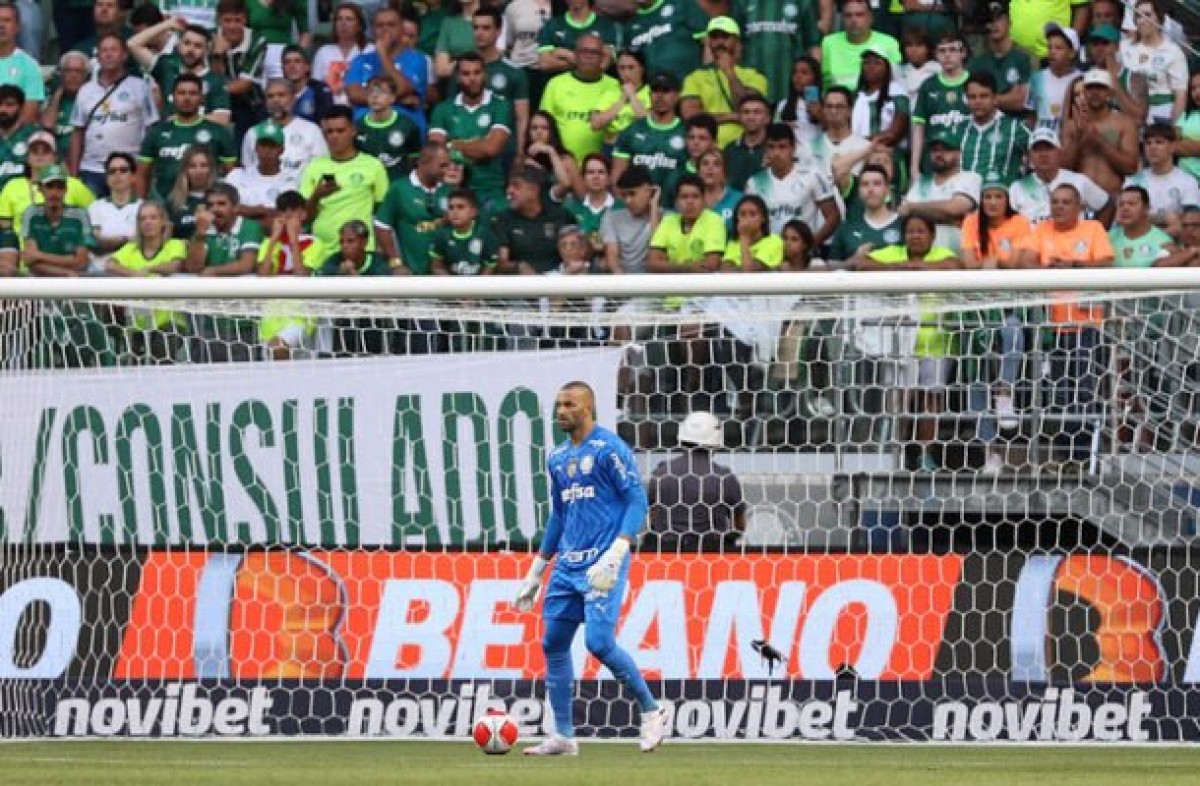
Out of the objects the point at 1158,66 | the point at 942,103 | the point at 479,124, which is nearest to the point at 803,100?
the point at 942,103

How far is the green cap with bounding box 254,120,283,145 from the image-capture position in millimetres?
16422

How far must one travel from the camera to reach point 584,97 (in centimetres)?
1634

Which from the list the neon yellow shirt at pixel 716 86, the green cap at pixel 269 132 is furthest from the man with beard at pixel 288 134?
the neon yellow shirt at pixel 716 86

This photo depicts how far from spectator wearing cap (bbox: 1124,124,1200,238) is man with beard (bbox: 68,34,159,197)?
24.1 feet

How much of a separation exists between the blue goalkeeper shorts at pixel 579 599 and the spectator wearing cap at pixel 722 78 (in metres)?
6.69

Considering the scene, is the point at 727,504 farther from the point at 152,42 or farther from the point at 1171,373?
the point at 152,42

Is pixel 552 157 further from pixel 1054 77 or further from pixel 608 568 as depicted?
pixel 608 568

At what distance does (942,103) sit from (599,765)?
7460 millimetres

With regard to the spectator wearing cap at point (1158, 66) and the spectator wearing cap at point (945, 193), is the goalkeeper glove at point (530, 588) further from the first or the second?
the spectator wearing cap at point (1158, 66)

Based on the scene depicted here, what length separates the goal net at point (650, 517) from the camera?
38.3 ft

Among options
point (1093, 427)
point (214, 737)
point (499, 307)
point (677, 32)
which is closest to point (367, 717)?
point (214, 737)

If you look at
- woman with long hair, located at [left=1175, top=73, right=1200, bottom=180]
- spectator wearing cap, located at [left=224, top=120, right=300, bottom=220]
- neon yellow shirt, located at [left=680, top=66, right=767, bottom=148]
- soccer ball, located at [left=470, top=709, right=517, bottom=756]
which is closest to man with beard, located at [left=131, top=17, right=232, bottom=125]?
spectator wearing cap, located at [left=224, top=120, right=300, bottom=220]

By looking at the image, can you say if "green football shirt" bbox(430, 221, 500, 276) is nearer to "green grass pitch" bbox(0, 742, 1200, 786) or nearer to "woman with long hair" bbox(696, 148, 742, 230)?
"woman with long hair" bbox(696, 148, 742, 230)

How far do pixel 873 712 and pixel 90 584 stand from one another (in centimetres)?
419
